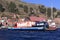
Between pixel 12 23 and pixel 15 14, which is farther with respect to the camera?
pixel 15 14

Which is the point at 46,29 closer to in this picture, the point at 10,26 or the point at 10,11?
the point at 10,26

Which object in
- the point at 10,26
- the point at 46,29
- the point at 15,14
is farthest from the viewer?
the point at 15,14

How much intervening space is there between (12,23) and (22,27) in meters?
13.9

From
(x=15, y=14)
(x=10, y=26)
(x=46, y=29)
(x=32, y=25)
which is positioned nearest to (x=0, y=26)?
(x=10, y=26)

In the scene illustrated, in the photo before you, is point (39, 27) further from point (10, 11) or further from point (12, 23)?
point (10, 11)

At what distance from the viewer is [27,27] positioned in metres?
114

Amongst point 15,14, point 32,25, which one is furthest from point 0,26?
point 15,14

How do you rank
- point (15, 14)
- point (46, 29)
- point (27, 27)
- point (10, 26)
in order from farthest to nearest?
point (15, 14), point (10, 26), point (27, 27), point (46, 29)

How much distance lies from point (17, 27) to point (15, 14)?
65476mm

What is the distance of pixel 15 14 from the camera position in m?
181

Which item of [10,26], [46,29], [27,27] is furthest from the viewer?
[10,26]

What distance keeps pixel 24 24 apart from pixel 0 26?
9567 mm

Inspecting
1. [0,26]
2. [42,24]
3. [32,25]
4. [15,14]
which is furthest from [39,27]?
[15,14]

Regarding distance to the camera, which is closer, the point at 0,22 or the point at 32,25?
the point at 32,25
